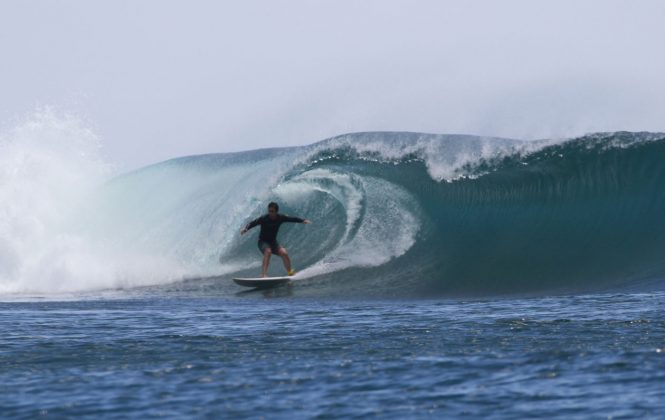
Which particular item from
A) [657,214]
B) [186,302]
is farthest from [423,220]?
[186,302]

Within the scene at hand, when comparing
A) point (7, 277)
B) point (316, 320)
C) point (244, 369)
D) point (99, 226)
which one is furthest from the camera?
point (99, 226)

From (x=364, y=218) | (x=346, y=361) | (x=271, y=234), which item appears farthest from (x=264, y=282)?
(x=346, y=361)

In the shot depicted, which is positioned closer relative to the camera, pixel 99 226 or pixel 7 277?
pixel 7 277

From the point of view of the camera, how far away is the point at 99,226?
79.7 ft

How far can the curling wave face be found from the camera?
692 inches

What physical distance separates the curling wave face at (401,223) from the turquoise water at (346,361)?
154 inches

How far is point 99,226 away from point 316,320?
42.2 feet

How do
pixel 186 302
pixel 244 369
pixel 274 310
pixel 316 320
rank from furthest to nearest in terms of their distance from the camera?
pixel 186 302, pixel 274 310, pixel 316 320, pixel 244 369

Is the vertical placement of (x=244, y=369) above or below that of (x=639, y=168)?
below

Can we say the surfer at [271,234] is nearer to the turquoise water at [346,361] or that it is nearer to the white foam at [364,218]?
the white foam at [364,218]

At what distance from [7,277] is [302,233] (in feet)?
17.2

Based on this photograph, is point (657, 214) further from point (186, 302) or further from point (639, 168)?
point (186, 302)

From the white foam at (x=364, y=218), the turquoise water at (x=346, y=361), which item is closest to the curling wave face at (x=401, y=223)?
the white foam at (x=364, y=218)

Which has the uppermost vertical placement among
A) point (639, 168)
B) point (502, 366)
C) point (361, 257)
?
point (639, 168)
